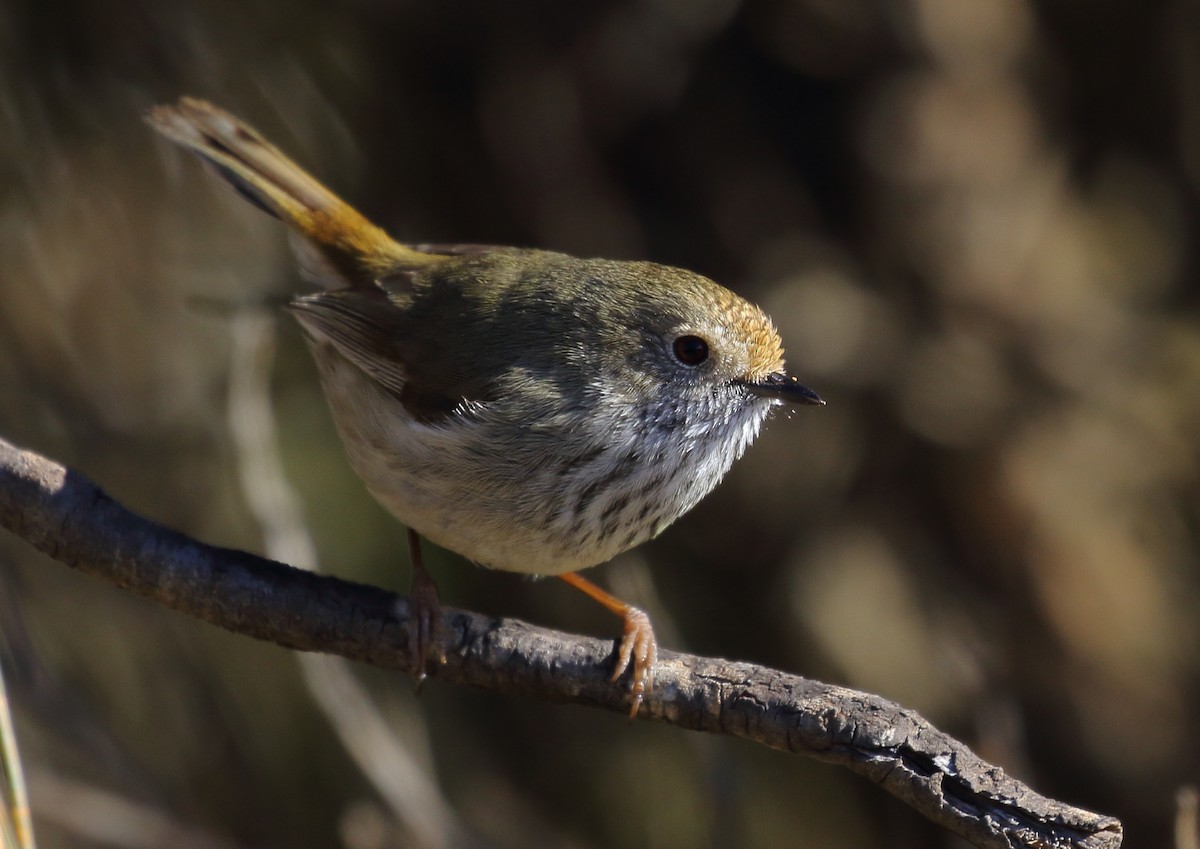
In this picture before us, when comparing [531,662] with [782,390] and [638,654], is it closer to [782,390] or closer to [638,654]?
[638,654]

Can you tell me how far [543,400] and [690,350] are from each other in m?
0.44

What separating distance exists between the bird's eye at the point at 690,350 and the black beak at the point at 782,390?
0.14 meters

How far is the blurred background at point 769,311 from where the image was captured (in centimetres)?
520

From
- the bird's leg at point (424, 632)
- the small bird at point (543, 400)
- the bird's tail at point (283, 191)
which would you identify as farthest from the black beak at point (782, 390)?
the bird's tail at point (283, 191)

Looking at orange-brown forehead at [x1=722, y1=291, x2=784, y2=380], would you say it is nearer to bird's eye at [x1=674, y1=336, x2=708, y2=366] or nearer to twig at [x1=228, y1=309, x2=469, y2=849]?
bird's eye at [x1=674, y1=336, x2=708, y2=366]

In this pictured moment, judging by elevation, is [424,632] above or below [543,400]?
below

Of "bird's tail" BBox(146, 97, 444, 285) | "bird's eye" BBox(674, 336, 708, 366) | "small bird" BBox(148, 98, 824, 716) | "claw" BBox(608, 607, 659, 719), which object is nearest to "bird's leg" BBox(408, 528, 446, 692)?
"small bird" BBox(148, 98, 824, 716)

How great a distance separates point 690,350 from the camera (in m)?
3.45

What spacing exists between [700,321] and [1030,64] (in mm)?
2829

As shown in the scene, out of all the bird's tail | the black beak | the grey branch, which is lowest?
the grey branch

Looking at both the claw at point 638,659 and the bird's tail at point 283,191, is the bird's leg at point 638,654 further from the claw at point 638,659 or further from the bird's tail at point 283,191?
the bird's tail at point 283,191

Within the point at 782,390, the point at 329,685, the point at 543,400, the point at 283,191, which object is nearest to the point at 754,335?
the point at 782,390

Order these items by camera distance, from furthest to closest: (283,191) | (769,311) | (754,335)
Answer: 1. (769,311)
2. (283,191)
3. (754,335)

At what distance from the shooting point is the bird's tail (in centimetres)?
416
